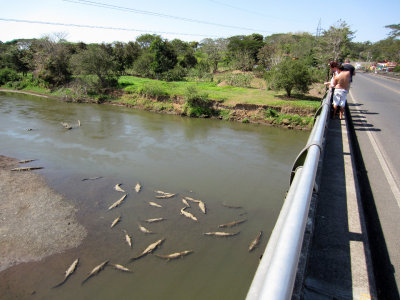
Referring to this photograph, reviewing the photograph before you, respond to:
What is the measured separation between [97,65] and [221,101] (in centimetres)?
1814

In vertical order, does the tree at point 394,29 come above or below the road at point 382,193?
above

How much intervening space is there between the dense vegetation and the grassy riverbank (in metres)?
0.13

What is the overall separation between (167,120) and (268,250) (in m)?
24.5

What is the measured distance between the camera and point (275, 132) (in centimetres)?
2209

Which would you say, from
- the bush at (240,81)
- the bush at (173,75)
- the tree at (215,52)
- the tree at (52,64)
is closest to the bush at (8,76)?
the tree at (52,64)

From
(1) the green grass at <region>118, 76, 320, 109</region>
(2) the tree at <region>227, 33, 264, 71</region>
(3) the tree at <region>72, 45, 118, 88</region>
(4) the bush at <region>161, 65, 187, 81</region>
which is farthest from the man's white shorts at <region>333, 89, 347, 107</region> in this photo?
(2) the tree at <region>227, 33, 264, 71</region>

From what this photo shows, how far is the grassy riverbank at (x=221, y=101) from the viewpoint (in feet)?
78.4

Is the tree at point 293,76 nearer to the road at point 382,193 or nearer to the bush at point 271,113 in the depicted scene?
the bush at point 271,113

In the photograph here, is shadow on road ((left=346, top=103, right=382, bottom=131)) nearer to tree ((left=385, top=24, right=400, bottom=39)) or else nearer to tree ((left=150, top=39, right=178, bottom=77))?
tree ((left=150, top=39, right=178, bottom=77))

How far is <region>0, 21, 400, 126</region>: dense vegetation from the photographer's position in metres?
27.5

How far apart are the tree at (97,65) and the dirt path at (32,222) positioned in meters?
24.6

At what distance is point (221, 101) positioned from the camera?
88.7 feet

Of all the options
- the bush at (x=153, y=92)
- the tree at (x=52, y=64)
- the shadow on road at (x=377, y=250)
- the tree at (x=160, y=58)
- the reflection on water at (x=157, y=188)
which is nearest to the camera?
the shadow on road at (x=377, y=250)

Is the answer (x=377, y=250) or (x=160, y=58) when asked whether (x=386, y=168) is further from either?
(x=160, y=58)
